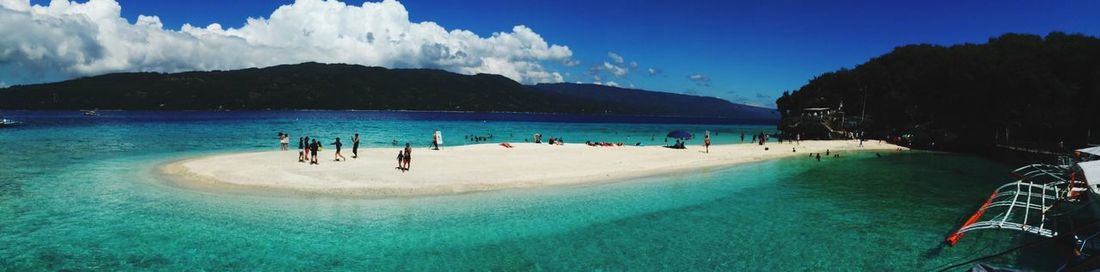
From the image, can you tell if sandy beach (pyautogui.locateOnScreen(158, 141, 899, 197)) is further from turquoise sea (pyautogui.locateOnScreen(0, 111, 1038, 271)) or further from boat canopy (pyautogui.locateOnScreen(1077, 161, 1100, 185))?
boat canopy (pyautogui.locateOnScreen(1077, 161, 1100, 185))

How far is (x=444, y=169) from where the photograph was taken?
3225cm

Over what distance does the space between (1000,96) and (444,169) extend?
6065 cm

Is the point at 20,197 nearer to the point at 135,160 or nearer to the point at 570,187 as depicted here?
the point at 135,160

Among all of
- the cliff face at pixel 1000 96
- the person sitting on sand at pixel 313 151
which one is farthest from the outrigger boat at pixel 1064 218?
the cliff face at pixel 1000 96

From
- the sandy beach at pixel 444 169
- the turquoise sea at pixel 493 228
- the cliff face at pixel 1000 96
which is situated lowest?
the turquoise sea at pixel 493 228

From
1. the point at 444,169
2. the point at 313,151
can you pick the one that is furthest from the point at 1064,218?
the point at 313,151

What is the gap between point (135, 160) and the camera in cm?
3819

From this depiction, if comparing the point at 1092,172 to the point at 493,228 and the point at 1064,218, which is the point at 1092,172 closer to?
the point at 1064,218

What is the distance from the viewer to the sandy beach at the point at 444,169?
26078mm

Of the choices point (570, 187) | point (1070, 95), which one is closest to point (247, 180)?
point (570, 187)

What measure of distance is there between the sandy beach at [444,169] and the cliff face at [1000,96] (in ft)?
100

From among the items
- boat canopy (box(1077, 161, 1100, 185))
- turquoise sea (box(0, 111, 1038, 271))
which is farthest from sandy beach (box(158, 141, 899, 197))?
boat canopy (box(1077, 161, 1100, 185))

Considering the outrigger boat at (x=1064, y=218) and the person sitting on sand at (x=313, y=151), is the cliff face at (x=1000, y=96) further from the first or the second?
the person sitting on sand at (x=313, y=151)

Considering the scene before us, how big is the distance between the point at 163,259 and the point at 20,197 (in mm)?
14160
